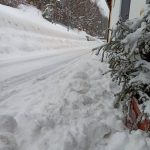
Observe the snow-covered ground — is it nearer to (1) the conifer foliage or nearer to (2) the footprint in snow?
(2) the footprint in snow

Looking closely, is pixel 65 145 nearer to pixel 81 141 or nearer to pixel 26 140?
pixel 81 141

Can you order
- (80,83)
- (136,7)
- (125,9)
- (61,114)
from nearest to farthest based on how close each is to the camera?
(61,114) < (80,83) < (136,7) < (125,9)

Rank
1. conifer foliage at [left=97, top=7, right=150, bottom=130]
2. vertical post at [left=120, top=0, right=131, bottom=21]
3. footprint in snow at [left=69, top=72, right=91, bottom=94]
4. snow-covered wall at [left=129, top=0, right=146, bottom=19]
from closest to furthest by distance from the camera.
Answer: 1. conifer foliage at [left=97, top=7, right=150, bottom=130]
2. footprint in snow at [left=69, top=72, right=91, bottom=94]
3. snow-covered wall at [left=129, top=0, right=146, bottom=19]
4. vertical post at [left=120, top=0, right=131, bottom=21]

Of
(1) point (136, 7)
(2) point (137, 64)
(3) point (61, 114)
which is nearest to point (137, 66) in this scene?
(2) point (137, 64)

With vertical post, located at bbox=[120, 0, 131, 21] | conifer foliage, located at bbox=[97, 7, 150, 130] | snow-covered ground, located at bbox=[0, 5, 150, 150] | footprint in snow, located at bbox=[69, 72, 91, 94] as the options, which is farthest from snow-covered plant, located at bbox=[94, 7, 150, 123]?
vertical post, located at bbox=[120, 0, 131, 21]

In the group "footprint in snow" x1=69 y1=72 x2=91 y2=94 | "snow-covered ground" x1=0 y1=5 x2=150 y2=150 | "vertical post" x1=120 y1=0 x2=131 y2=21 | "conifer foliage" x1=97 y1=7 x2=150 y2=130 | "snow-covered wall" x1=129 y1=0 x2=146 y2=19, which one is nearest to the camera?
"snow-covered ground" x1=0 y1=5 x2=150 y2=150

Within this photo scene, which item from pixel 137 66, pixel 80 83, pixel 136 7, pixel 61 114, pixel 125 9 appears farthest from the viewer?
pixel 125 9

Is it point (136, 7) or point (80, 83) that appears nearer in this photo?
point (80, 83)

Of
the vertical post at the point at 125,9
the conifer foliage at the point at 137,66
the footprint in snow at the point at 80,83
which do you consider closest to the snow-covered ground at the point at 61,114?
the footprint in snow at the point at 80,83

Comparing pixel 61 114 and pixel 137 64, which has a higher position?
pixel 137 64

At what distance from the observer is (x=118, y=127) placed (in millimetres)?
3328

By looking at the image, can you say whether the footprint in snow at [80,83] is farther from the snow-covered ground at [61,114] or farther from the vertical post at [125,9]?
the vertical post at [125,9]

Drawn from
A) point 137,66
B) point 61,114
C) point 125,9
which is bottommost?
point 61,114

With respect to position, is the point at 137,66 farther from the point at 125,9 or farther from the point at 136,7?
the point at 125,9
